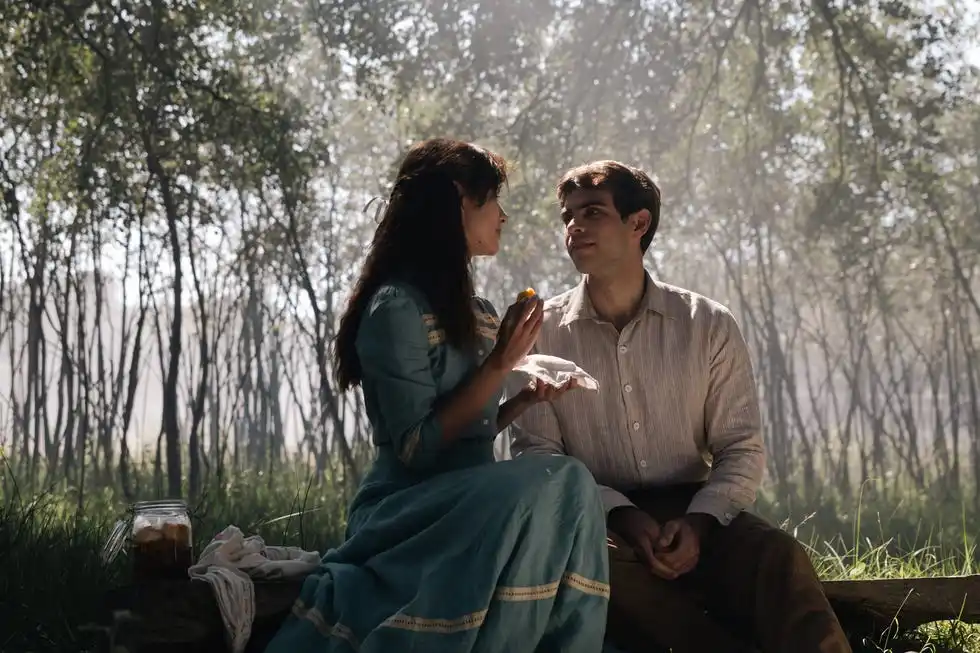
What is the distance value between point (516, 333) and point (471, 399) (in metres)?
0.16

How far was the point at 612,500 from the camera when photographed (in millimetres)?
2584

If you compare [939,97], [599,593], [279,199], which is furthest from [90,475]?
[939,97]

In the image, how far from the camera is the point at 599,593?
2.14 m

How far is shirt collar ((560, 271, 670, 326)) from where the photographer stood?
2.78m

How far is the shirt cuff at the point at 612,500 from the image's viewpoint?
257cm

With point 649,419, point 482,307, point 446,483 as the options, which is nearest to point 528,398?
point 482,307

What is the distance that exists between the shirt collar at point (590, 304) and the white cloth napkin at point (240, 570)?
3.04 ft

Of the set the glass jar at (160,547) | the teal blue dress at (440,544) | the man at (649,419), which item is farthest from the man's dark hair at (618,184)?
the glass jar at (160,547)

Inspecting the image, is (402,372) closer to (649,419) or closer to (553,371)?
(553,371)

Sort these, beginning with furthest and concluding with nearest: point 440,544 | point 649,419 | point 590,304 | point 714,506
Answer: point 590,304, point 649,419, point 714,506, point 440,544

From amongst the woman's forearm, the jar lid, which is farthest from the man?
the jar lid

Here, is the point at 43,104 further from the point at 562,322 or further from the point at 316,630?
the point at 316,630

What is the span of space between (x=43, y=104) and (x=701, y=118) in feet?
13.1

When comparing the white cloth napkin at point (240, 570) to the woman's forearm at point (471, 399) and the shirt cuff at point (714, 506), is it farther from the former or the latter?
the shirt cuff at point (714, 506)
